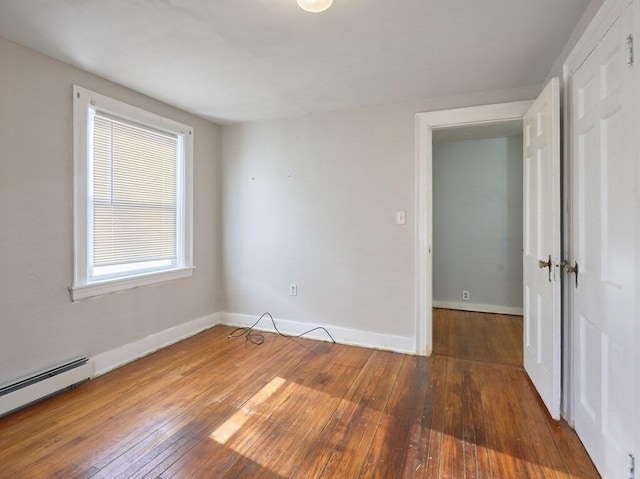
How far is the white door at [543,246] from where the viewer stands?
6.30 ft

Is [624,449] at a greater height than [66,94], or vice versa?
[66,94]

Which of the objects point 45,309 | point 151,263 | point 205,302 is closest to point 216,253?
→ point 205,302

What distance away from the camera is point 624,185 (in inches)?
51.5

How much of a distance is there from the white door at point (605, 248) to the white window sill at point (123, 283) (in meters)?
3.20

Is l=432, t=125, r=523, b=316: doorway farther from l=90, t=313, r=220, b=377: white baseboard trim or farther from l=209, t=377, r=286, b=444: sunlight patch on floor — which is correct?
l=90, t=313, r=220, b=377: white baseboard trim

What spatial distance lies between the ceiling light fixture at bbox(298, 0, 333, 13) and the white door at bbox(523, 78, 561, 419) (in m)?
1.38

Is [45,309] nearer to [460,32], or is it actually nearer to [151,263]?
[151,263]

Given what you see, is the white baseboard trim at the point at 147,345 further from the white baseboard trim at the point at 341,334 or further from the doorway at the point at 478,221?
the doorway at the point at 478,221

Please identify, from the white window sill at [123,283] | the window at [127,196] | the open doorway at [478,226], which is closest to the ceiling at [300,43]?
the window at [127,196]

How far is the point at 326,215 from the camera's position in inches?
131

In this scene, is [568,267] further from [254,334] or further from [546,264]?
[254,334]

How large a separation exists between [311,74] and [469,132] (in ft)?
8.52

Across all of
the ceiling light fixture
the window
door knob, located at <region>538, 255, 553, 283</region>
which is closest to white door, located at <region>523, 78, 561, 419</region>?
door knob, located at <region>538, 255, 553, 283</region>

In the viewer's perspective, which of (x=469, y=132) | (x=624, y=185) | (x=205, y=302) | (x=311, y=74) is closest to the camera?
(x=624, y=185)
